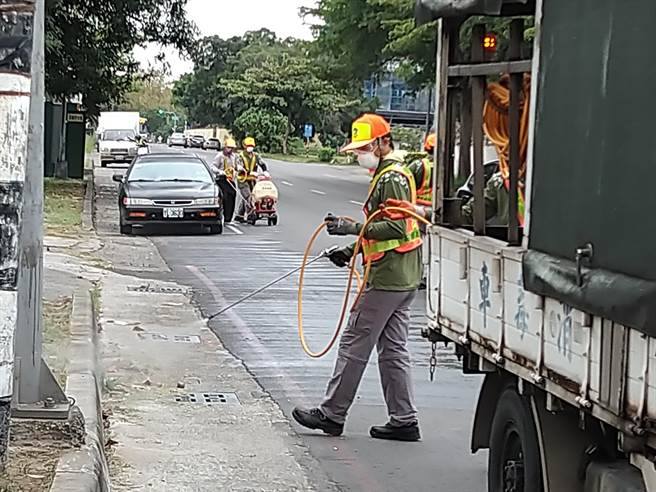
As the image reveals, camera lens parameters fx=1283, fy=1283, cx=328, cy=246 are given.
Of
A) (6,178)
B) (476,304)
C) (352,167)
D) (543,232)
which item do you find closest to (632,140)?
(543,232)

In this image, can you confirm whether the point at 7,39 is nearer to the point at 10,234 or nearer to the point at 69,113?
the point at 10,234

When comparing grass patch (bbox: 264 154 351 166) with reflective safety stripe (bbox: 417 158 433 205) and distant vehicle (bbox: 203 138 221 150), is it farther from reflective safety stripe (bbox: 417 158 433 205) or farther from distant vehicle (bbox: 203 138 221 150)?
reflective safety stripe (bbox: 417 158 433 205)

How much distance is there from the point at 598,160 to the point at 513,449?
1943 millimetres

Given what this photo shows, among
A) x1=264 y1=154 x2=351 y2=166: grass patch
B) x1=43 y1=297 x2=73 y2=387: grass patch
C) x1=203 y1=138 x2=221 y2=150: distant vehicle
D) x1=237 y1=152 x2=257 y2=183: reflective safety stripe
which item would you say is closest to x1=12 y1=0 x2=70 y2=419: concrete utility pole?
x1=43 y1=297 x2=73 y2=387: grass patch

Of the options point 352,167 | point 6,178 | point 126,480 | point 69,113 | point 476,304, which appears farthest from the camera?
point 352,167

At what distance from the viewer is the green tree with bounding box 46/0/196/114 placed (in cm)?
3128

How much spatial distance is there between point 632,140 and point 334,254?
181 inches

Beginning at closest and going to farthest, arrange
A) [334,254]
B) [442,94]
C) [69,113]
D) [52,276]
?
[442,94] → [334,254] → [52,276] → [69,113]

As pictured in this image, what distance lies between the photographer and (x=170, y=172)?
24516 mm

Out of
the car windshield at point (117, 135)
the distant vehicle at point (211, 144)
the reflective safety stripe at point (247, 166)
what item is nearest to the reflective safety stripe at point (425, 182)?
the reflective safety stripe at point (247, 166)

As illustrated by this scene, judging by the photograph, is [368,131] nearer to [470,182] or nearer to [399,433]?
[470,182]

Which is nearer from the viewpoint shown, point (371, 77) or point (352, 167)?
point (371, 77)

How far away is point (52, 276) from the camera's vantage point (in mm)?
15328

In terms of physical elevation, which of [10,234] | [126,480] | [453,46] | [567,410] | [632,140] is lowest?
[126,480]
